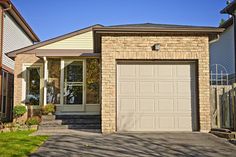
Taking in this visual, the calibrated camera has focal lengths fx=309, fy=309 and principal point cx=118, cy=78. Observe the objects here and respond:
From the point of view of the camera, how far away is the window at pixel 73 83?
15703 millimetres

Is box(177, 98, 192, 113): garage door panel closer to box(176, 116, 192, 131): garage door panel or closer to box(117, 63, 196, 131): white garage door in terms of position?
box(117, 63, 196, 131): white garage door

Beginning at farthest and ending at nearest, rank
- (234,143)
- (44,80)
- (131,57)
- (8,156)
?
(44,80), (131,57), (234,143), (8,156)

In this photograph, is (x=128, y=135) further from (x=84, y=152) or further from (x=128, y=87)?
(x=84, y=152)

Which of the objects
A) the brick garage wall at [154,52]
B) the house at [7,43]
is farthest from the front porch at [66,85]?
the brick garage wall at [154,52]

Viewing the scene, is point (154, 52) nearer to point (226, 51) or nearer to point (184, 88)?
point (184, 88)

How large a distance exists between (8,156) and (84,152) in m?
1.79

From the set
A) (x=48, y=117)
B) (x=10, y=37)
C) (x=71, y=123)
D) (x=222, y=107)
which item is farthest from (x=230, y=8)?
(x=10, y=37)

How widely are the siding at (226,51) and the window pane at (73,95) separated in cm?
942

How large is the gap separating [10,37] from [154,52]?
37.8 ft

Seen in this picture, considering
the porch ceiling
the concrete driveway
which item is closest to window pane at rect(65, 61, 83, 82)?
the porch ceiling

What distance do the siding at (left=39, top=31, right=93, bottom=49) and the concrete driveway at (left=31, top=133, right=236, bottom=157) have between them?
25.8 feet

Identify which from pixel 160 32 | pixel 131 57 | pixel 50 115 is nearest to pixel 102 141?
pixel 131 57

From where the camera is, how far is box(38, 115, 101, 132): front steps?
12914 millimetres

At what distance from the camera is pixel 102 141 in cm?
918
